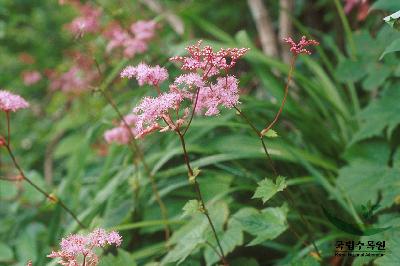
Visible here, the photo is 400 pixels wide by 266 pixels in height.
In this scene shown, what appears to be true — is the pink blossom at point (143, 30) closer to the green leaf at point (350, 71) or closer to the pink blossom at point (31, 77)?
the green leaf at point (350, 71)

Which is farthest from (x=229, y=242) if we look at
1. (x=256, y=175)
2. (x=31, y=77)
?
(x=31, y=77)

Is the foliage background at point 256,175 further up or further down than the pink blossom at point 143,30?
further down

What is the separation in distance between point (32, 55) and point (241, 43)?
287 cm

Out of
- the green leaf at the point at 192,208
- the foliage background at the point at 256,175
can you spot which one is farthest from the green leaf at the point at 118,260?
the green leaf at the point at 192,208

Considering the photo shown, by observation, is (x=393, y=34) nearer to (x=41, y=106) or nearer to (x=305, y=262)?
(x=305, y=262)

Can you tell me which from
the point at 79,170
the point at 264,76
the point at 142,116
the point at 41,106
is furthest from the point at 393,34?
the point at 41,106

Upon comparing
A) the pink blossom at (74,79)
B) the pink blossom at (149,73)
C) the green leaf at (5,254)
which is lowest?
the pink blossom at (149,73)

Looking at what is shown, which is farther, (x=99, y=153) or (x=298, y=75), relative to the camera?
(x=99, y=153)

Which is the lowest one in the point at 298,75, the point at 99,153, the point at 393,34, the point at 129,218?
the point at 129,218

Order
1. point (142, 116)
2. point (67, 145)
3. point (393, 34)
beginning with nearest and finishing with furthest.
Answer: point (142, 116)
point (393, 34)
point (67, 145)

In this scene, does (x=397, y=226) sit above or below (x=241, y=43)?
below

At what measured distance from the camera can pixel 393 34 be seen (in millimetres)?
1826

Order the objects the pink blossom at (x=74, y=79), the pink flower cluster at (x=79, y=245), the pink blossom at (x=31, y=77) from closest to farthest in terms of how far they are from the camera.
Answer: the pink flower cluster at (x=79, y=245), the pink blossom at (x=74, y=79), the pink blossom at (x=31, y=77)

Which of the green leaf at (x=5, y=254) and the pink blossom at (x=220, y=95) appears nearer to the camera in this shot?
the pink blossom at (x=220, y=95)
